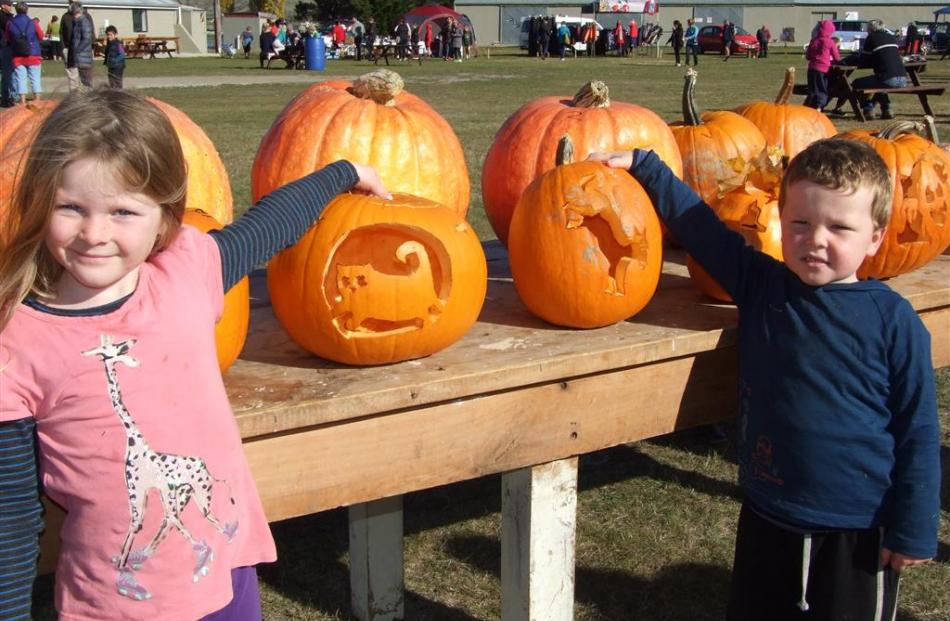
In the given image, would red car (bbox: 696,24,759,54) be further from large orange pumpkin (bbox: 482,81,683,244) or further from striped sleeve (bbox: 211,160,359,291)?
striped sleeve (bbox: 211,160,359,291)

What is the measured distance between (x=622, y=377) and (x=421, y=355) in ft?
1.65

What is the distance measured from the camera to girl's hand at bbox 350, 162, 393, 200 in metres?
2.29

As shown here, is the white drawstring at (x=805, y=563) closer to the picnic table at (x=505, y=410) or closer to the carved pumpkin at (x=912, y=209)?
the picnic table at (x=505, y=410)

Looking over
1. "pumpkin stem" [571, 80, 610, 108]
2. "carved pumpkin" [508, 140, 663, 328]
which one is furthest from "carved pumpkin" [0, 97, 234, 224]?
"pumpkin stem" [571, 80, 610, 108]

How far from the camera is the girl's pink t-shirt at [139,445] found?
1.57 meters

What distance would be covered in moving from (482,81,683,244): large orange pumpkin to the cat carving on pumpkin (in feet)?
3.17

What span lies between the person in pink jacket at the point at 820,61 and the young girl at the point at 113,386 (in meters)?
15.3

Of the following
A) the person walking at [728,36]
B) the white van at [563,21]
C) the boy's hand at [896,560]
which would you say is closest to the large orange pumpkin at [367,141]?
the boy's hand at [896,560]

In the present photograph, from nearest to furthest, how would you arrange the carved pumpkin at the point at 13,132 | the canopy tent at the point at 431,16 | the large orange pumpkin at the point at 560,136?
the carved pumpkin at the point at 13,132 < the large orange pumpkin at the point at 560,136 < the canopy tent at the point at 431,16

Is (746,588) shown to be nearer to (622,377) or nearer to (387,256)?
(622,377)

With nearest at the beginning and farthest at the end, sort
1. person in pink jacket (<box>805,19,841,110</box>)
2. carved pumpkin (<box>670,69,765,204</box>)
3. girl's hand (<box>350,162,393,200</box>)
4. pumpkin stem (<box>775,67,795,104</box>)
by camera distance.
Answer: girl's hand (<box>350,162,393,200</box>), carved pumpkin (<box>670,69,765,204</box>), pumpkin stem (<box>775,67,795,104</box>), person in pink jacket (<box>805,19,841,110</box>)

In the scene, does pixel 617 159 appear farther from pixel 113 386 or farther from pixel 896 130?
pixel 113 386

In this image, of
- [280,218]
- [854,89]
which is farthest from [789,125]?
[854,89]

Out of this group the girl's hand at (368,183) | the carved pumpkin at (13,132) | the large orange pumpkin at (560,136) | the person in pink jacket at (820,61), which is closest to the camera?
the carved pumpkin at (13,132)
